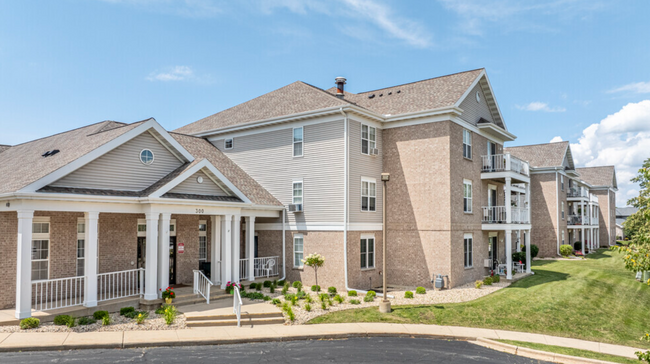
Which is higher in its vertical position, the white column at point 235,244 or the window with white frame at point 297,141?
the window with white frame at point 297,141

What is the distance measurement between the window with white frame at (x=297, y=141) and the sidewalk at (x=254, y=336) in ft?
34.2

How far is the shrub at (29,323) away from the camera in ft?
43.2

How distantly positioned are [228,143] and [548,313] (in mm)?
18339

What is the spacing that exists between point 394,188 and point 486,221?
620 cm

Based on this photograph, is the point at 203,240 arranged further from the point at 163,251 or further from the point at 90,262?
the point at 90,262

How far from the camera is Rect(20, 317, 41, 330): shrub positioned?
1316 cm

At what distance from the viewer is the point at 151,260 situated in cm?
1631

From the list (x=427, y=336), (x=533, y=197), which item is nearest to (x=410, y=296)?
(x=427, y=336)

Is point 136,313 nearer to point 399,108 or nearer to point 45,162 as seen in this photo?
point 45,162

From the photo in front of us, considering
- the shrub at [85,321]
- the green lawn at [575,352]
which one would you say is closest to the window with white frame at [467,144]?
the green lawn at [575,352]

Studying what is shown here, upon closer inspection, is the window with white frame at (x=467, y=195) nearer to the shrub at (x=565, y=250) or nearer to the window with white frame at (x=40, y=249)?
the window with white frame at (x=40, y=249)

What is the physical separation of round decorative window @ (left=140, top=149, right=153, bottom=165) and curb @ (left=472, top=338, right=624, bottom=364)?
44.1 ft

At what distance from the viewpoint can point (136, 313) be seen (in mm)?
15383

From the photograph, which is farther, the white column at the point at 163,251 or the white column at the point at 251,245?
the white column at the point at 251,245
